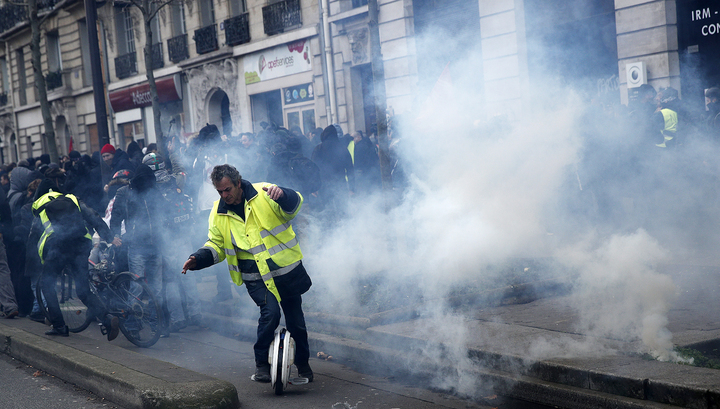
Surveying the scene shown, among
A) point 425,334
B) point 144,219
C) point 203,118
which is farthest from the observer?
point 203,118

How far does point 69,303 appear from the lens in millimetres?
7090

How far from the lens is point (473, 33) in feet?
34.5

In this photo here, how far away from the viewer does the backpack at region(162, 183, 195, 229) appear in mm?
6848

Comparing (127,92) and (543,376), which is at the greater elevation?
(127,92)

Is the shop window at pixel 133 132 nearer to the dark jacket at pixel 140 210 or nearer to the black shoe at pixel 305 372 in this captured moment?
the dark jacket at pixel 140 210

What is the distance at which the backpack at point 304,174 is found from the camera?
8.20 meters

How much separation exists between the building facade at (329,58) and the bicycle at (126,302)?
396cm

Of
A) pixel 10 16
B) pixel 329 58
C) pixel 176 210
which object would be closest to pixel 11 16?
pixel 10 16

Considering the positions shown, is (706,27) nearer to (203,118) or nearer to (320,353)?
(320,353)

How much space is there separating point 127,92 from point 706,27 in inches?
723

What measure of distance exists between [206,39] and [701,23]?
13195 millimetres

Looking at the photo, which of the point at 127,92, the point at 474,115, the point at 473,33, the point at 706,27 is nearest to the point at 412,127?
the point at 474,115

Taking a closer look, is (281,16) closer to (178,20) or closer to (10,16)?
(178,20)

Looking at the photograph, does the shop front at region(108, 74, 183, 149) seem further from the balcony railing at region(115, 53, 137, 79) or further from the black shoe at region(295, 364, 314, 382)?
the black shoe at region(295, 364, 314, 382)
